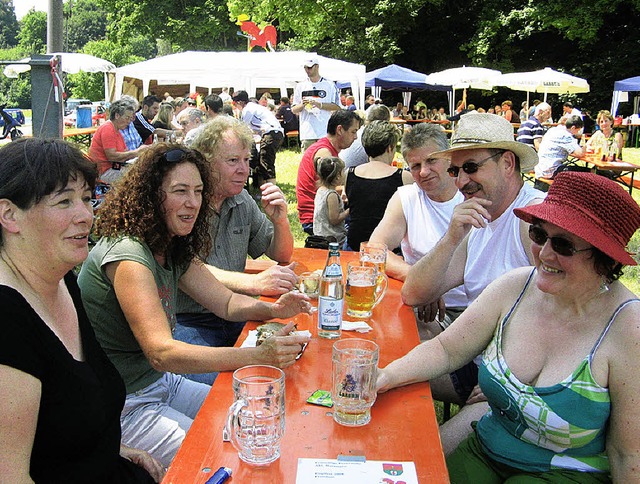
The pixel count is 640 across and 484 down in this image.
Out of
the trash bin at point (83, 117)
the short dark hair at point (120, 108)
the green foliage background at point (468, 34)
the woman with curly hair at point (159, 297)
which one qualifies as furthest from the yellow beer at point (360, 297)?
the green foliage background at point (468, 34)

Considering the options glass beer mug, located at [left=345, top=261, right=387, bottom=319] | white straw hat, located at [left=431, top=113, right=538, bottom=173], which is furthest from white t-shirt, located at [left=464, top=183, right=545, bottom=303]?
glass beer mug, located at [left=345, top=261, right=387, bottom=319]

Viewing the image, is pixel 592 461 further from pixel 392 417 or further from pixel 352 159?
pixel 352 159

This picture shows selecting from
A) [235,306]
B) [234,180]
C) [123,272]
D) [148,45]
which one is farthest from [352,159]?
[148,45]

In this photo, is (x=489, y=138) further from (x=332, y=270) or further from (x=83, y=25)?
(x=83, y=25)

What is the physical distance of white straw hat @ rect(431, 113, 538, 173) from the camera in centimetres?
247

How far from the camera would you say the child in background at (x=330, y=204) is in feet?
15.9

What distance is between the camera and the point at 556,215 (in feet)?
5.36

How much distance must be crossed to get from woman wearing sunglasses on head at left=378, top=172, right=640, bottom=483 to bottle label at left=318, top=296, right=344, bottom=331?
330 millimetres

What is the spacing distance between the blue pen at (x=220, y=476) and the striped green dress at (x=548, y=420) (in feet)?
2.94

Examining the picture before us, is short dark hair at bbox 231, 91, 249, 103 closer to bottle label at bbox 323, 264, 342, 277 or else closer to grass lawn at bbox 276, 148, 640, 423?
grass lawn at bbox 276, 148, 640, 423

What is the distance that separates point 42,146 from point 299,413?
3.32 feet

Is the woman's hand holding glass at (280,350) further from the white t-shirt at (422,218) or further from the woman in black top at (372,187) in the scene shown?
the woman in black top at (372,187)

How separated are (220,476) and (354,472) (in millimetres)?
304

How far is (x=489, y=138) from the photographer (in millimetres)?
2498
